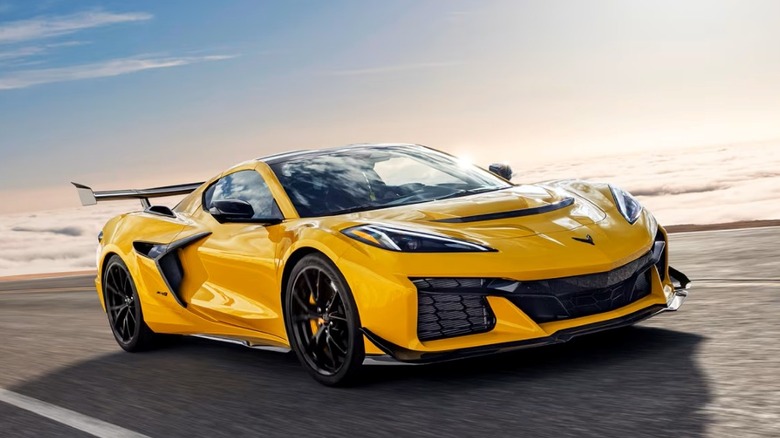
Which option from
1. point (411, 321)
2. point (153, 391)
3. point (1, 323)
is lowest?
point (1, 323)

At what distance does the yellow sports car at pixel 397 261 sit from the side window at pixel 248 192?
0.6 inches

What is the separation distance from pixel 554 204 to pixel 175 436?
2292mm

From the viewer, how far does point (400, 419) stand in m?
4.43

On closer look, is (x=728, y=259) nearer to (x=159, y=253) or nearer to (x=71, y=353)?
(x=159, y=253)

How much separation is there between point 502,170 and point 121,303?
3036mm

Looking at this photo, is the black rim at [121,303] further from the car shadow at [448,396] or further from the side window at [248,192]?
the car shadow at [448,396]

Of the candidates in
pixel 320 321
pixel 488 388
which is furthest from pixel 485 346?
pixel 320 321

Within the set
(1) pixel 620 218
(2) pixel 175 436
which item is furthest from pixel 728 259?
(2) pixel 175 436

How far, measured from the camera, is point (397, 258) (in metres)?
4.82

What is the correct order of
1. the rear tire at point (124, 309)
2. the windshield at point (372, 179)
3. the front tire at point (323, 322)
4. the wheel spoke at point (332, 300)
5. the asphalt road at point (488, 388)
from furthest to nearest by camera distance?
1. the rear tire at point (124, 309)
2. the windshield at point (372, 179)
3. the wheel spoke at point (332, 300)
4. the front tire at point (323, 322)
5. the asphalt road at point (488, 388)

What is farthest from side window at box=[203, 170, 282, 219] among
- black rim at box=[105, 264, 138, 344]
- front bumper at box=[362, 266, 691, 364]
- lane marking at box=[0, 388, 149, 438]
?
lane marking at box=[0, 388, 149, 438]

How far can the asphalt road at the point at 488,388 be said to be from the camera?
13.3ft

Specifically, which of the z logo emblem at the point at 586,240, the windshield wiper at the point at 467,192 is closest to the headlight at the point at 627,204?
the z logo emblem at the point at 586,240

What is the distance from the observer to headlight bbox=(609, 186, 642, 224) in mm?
5547
